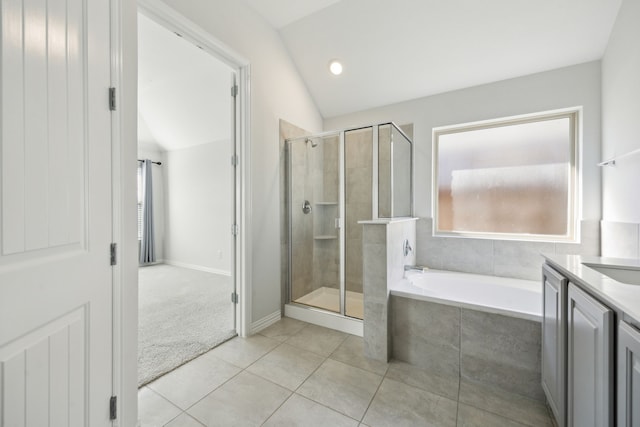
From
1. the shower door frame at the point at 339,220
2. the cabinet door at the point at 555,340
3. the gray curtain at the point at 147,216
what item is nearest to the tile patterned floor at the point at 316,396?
the cabinet door at the point at 555,340

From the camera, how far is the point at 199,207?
186 inches

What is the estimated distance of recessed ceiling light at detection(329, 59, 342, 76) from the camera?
9.00ft

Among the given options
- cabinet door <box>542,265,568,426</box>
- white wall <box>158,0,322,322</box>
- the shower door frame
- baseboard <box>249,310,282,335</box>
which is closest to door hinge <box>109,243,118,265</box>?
white wall <box>158,0,322,322</box>

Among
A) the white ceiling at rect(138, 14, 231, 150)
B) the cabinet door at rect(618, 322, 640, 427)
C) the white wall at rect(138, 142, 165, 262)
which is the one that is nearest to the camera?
the cabinet door at rect(618, 322, 640, 427)

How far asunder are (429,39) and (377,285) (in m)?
2.28

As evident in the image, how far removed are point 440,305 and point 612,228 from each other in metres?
1.48

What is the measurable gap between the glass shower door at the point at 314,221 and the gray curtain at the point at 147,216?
3.71 m

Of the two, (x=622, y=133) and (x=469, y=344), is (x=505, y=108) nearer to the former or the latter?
(x=622, y=133)

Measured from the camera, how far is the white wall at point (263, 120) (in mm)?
2154

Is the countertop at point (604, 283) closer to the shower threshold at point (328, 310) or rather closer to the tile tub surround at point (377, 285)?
the tile tub surround at point (377, 285)

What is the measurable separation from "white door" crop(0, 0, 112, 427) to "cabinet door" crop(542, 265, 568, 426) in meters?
2.04

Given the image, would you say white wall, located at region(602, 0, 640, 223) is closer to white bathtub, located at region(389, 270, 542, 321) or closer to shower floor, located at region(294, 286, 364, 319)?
white bathtub, located at region(389, 270, 542, 321)

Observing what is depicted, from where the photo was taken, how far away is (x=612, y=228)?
1.93m

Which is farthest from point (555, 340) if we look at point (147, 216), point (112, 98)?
point (147, 216)
